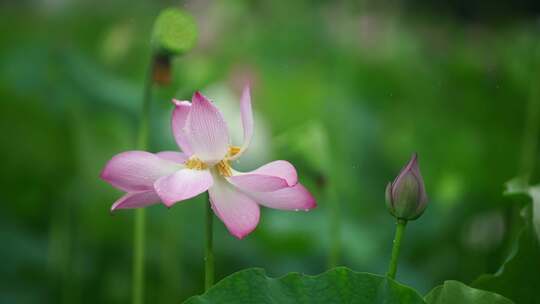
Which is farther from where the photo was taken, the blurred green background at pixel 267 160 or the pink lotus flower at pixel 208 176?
the blurred green background at pixel 267 160

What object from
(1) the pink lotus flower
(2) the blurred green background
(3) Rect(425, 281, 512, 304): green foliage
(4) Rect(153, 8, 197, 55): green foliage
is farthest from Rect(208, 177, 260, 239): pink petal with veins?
(2) the blurred green background

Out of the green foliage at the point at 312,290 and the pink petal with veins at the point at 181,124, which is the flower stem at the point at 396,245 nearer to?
the green foliage at the point at 312,290

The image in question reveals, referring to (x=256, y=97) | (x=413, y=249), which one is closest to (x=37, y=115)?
(x=256, y=97)

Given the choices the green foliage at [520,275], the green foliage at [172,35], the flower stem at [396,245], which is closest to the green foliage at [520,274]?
the green foliage at [520,275]

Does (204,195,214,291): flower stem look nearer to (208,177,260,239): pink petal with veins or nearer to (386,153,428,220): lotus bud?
(208,177,260,239): pink petal with veins

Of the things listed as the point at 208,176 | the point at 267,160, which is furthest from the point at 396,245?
the point at 267,160

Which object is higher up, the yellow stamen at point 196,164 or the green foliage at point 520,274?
the yellow stamen at point 196,164
